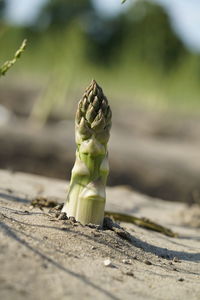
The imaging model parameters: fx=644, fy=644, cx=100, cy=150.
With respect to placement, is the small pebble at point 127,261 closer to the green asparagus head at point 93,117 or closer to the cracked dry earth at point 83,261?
the cracked dry earth at point 83,261

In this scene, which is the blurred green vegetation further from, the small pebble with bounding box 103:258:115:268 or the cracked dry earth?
the small pebble with bounding box 103:258:115:268

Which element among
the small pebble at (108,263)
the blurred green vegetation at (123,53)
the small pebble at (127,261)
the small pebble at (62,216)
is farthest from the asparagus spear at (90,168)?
the blurred green vegetation at (123,53)

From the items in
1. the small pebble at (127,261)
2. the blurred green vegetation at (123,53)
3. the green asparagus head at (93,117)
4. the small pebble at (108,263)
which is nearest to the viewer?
the small pebble at (108,263)

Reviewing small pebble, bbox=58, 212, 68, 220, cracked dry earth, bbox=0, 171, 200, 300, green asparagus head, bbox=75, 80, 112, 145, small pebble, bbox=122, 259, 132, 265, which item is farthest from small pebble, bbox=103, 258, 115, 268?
green asparagus head, bbox=75, 80, 112, 145

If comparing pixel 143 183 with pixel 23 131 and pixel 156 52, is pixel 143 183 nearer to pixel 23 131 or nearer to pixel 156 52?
pixel 23 131

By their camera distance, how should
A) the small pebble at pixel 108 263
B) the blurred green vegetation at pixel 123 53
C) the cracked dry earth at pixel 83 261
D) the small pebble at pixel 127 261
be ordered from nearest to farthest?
1. the cracked dry earth at pixel 83 261
2. the small pebble at pixel 108 263
3. the small pebble at pixel 127 261
4. the blurred green vegetation at pixel 123 53

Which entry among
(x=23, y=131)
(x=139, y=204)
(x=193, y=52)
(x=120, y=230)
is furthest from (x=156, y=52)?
(x=120, y=230)
